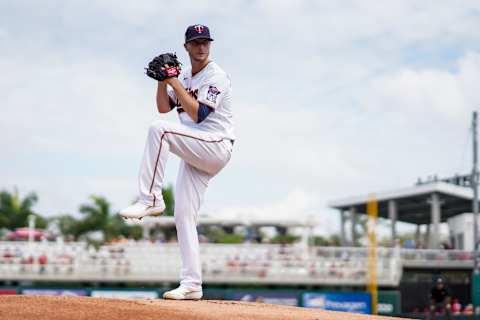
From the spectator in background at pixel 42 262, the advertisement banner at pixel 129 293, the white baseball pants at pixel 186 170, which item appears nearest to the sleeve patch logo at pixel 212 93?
the white baseball pants at pixel 186 170

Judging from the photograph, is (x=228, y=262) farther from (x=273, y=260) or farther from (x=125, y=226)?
(x=125, y=226)

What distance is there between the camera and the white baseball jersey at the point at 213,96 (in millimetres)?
6855

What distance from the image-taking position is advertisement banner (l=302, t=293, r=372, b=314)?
2742 cm

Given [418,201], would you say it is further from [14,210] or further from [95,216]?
[14,210]

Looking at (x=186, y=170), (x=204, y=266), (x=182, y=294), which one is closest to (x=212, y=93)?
(x=186, y=170)

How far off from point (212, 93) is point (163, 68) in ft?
1.46

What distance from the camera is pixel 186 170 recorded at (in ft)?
23.6

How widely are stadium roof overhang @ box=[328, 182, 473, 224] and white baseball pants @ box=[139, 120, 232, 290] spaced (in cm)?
2999

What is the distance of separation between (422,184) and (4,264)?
18.0m

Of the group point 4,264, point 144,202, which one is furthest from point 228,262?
point 144,202

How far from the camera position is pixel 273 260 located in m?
29.9

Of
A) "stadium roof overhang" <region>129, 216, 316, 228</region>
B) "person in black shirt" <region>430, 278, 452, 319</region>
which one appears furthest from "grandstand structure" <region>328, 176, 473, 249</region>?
"person in black shirt" <region>430, 278, 452, 319</region>

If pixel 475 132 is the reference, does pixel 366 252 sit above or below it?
below

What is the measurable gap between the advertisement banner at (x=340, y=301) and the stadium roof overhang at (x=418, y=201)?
9.85m
